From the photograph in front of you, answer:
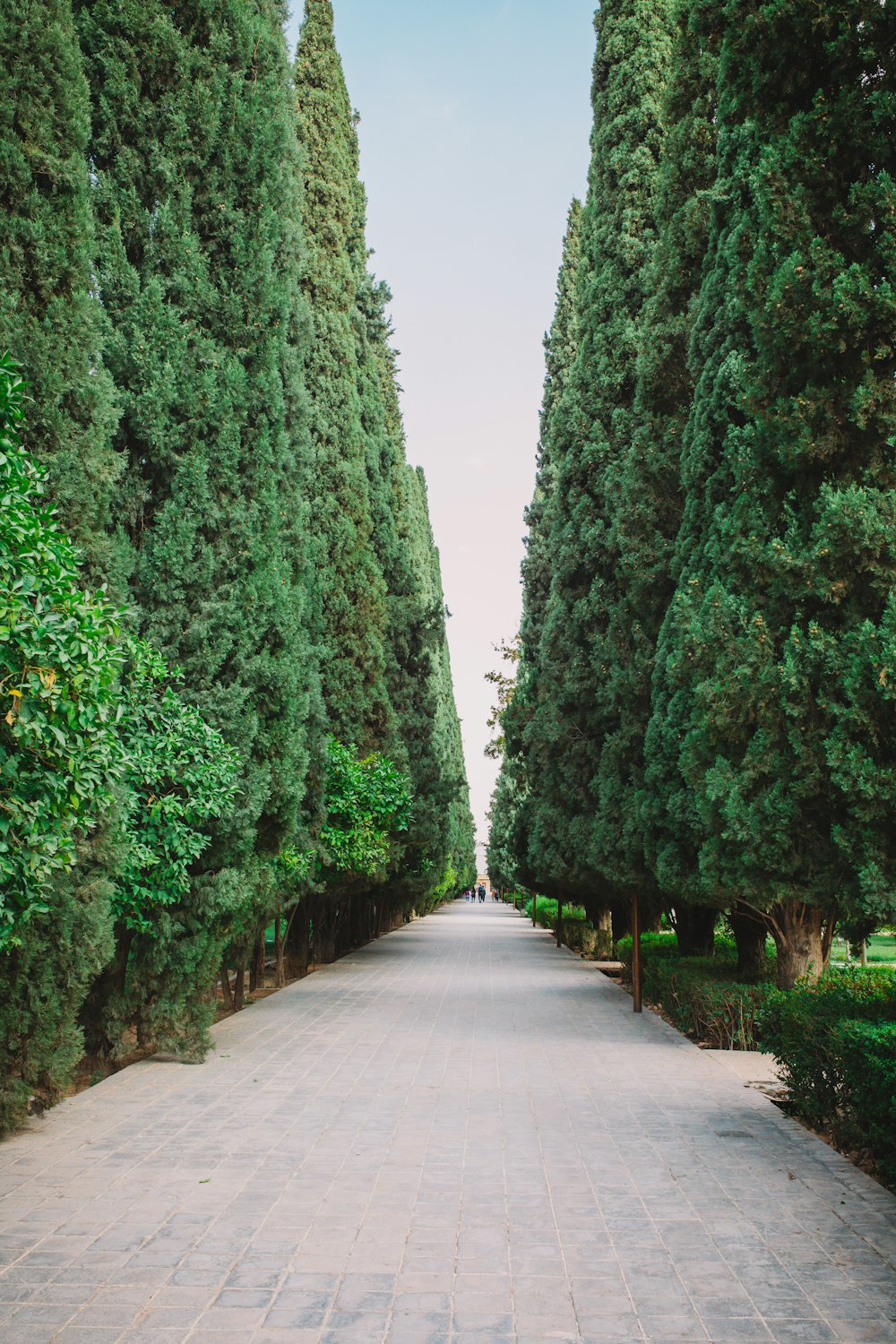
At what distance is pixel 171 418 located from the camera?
395 inches

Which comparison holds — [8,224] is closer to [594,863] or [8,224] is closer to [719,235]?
[719,235]

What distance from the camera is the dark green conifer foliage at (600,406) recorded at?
54.4ft

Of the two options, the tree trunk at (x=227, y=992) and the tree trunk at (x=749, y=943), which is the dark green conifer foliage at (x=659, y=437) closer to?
the tree trunk at (x=749, y=943)

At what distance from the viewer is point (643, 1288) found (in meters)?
4.43

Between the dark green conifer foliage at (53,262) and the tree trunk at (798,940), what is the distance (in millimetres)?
7362

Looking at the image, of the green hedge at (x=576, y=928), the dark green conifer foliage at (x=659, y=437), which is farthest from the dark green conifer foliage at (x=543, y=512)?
the dark green conifer foliage at (x=659, y=437)

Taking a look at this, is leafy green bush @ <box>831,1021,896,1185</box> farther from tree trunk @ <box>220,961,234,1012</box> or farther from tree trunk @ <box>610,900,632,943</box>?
tree trunk @ <box>610,900,632,943</box>

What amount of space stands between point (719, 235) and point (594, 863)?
8.54 metres

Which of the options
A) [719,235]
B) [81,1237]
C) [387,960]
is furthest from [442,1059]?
[387,960]

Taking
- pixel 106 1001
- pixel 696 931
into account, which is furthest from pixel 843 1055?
pixel 696 931

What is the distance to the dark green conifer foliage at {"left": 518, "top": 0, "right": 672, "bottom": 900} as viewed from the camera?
54.4 feet

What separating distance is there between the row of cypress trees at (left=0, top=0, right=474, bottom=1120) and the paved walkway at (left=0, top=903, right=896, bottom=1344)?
1.21 metres

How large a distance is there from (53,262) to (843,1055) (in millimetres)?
7313

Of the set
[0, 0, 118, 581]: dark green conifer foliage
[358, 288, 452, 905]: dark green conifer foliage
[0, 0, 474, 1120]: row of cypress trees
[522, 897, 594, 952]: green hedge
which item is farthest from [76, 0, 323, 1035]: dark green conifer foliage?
[522, 897, 594, 952]: green hedge
